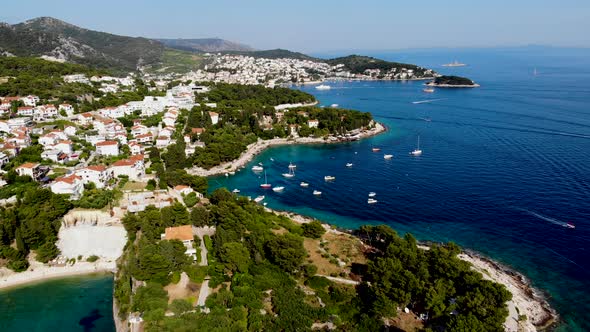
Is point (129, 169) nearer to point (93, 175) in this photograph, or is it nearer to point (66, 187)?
point (93, 175)

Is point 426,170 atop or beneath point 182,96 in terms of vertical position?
beneath

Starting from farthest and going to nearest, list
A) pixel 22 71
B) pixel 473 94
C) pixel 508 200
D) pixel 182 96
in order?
1. pixel 473 94
2. pixel 182 96
3. pixel 22 71
4. pixel 508 200

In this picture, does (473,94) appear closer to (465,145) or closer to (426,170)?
(465,145)

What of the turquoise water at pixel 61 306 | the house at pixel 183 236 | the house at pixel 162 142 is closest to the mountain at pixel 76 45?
the house at pixel 162 142

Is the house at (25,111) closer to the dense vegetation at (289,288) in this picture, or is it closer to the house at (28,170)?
the house at (28,170)

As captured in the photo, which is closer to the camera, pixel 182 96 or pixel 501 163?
pixel 501 163

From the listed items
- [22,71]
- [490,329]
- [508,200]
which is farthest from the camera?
[22,71]

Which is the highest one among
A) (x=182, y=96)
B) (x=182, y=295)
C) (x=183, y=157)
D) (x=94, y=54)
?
(x=94, y=54)

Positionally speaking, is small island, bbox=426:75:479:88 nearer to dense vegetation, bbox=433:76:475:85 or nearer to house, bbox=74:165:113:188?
dense vegetation, bbox=433:76:475:85

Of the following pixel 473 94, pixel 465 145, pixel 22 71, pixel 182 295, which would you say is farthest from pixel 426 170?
pixel 22 71
